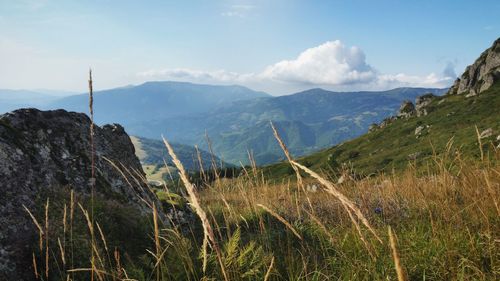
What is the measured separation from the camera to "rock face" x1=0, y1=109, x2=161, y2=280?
489 centimetres

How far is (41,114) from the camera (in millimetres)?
8281

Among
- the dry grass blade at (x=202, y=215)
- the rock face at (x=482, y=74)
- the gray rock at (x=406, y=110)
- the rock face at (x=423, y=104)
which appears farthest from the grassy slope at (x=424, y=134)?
the dry grass blade at (x=202, y=215)

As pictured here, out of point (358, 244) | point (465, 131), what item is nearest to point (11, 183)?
point (358, 244)

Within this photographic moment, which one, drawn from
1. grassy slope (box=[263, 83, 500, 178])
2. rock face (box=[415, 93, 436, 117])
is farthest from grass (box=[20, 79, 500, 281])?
rock face (box=[415, 93, 436, 117])

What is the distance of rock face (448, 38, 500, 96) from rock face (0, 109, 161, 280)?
4031 inches

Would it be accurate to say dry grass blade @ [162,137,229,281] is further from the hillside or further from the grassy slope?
the hillside

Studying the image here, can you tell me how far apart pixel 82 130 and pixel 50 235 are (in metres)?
4.34

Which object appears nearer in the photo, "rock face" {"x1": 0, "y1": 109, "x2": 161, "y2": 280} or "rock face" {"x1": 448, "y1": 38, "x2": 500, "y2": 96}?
"rock face" {"x1": 0, "y1": 109, "x2": 161, "y2": 280}

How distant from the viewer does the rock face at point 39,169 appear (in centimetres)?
489

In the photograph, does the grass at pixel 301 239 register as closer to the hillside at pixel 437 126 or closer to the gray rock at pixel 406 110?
the hillside at pixel 437 126

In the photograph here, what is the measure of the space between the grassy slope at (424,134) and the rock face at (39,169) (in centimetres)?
5192

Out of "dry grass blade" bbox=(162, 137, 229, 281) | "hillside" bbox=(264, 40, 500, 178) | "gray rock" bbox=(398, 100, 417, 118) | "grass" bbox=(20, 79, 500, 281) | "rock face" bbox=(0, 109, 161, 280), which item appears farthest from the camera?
"gray rock" bbox=(398, 100, 417, 118)

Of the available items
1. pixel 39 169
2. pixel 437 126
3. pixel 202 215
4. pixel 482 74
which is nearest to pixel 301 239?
pixel 202 215

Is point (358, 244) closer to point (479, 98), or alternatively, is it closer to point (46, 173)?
point (46, 173)
